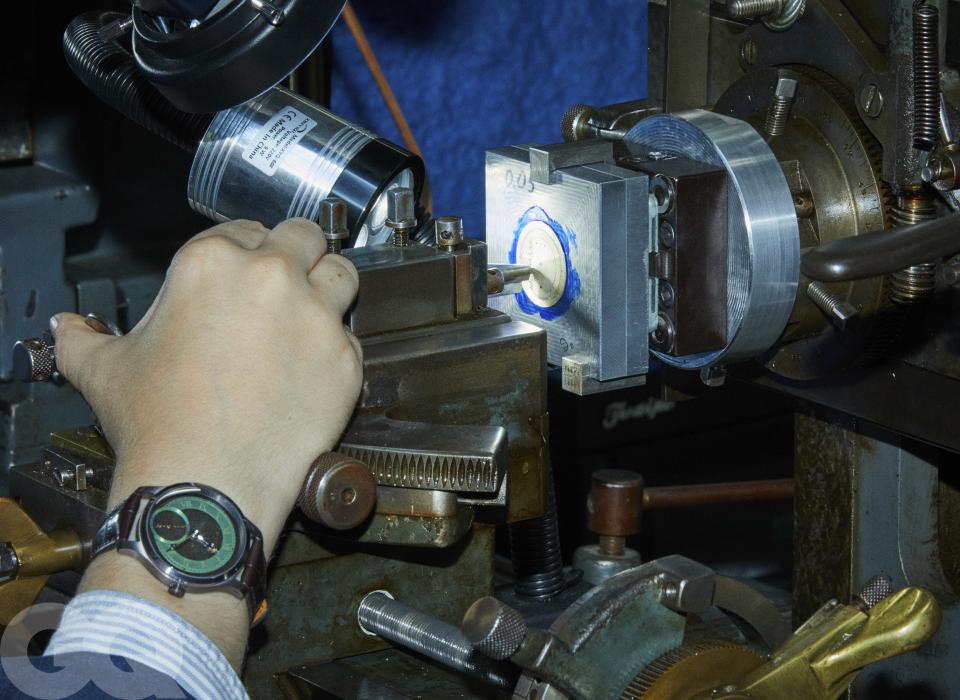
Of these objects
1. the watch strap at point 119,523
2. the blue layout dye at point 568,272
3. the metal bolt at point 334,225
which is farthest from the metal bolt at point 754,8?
the watch strap at point 119,523

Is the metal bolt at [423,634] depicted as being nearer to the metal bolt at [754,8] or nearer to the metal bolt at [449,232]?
the metal bolt at [449,232]

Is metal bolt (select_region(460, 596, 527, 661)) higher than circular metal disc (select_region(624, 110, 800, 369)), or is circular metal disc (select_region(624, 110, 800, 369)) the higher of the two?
circular metal disc (select_region(624, 110, 800, 369))

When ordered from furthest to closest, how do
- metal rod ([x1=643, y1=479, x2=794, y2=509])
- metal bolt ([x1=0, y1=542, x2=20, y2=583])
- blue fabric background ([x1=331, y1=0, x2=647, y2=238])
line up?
1. blue fabric background ([x1=331, y1=0, x2=647, y2=238])
2. metal rod ([x1=643, y1=479, x2=794, y2=509])
3. metal bolt ([x1=0, y1=542, x2=20, y2=583])

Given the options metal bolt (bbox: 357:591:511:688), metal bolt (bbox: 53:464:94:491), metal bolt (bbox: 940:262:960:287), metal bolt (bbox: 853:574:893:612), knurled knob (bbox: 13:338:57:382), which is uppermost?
metal bolt (bbox: 940:262:960:287)

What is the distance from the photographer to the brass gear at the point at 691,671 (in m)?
0.70

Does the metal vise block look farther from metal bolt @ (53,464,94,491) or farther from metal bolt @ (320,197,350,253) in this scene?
metal bolt @ (53,464,94,491)

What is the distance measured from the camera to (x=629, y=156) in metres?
0.87

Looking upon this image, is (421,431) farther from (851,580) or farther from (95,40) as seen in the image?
(95,40)

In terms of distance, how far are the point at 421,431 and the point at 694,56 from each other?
429 mm

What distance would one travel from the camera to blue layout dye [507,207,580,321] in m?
0.84

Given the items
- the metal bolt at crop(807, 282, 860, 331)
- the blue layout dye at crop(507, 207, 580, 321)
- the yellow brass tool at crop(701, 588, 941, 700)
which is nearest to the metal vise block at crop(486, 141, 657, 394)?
the blue layout dye at crop(507, 207, 580, 321)

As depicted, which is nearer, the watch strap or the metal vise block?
the watch strap

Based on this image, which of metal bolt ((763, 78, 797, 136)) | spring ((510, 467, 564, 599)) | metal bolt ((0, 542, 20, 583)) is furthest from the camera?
spring ((510, 467, 564, 599))

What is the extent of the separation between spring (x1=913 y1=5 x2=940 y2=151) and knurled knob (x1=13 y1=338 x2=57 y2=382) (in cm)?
55
